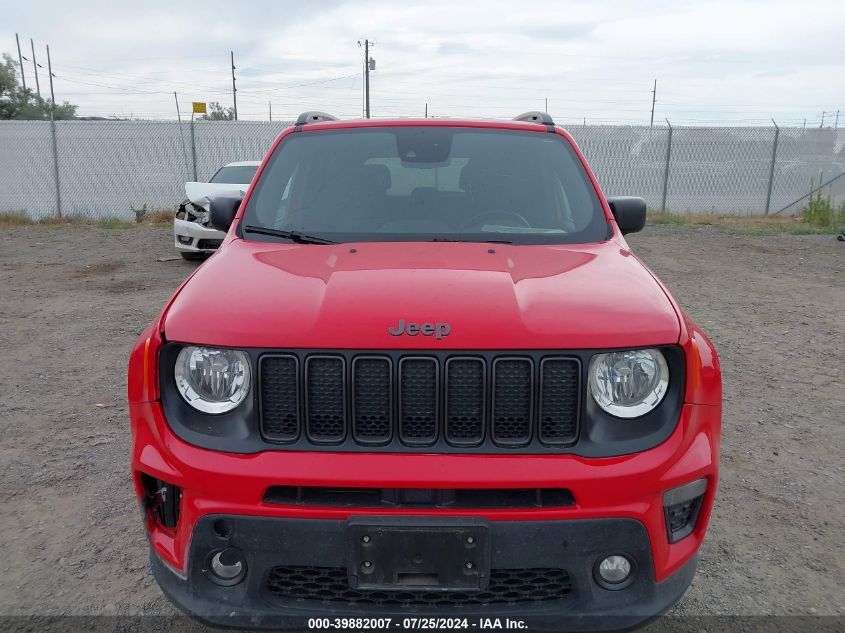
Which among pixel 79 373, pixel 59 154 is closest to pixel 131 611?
pixel 79 373

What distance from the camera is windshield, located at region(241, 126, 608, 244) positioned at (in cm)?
305

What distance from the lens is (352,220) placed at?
122 inches

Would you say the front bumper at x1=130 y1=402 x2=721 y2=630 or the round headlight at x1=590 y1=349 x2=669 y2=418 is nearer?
the front bumper at x1=130 y1=402 x2=721 y2=630

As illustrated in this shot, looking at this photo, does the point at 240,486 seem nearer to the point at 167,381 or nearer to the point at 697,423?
the point at 167,381

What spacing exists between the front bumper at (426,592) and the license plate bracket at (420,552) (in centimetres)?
3

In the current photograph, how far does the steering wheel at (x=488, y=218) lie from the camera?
10.1 ft

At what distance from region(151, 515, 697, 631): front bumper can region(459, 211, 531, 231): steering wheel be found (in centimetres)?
151

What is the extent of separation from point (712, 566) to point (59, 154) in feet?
63.5

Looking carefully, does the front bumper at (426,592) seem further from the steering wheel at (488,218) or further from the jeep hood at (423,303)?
the steering wheel at (488,218)

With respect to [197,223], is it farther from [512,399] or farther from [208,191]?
[512,399]

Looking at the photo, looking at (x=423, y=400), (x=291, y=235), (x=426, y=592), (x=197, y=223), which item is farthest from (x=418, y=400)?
(x=197, y=223)

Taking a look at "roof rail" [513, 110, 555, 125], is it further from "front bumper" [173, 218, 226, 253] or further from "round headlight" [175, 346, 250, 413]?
"front bumper" [173, 218, 226, 253]

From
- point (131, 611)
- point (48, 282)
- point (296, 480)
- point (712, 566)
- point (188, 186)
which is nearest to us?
point (296, 480)

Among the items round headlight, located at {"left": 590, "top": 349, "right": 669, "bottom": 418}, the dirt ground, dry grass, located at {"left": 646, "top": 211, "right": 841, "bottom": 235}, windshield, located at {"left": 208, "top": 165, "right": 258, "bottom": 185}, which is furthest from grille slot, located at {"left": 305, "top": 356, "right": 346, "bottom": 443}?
dry grass, located at {"left": 646, "top": 211, "right": 841, "bottom": 235}
